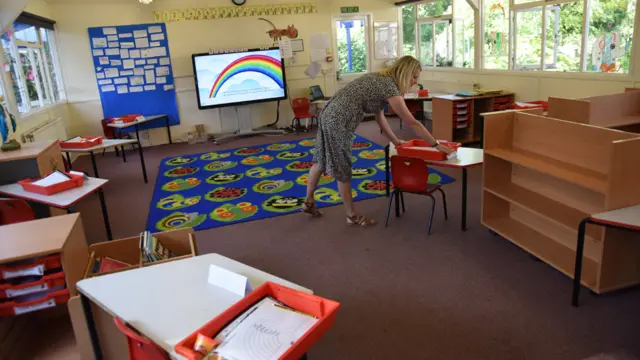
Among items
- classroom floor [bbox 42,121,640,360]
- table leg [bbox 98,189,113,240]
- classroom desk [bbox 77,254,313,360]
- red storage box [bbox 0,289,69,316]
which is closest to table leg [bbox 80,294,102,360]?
classroom desk [bbox 77,254,313,360]

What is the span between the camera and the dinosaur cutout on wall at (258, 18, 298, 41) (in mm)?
8008

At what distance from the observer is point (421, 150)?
11.5 ft

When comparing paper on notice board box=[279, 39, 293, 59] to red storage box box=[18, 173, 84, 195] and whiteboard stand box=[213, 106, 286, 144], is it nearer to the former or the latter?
whiteboard stand box=[213, 106, 286, 144]

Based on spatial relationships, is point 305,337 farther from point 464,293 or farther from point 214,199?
point 214,199

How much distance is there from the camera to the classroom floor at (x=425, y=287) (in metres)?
2.25

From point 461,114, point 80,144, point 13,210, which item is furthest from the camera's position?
point 461,114

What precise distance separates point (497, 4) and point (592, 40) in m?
1.71

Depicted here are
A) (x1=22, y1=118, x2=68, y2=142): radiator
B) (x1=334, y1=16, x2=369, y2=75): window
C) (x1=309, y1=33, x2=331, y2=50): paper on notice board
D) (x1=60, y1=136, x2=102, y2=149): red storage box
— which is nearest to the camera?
(x1=60, y1=136, x2=102, y2=149): red storage box

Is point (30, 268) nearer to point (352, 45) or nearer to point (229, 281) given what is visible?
point (229, 281)

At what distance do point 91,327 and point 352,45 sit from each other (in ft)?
26.0

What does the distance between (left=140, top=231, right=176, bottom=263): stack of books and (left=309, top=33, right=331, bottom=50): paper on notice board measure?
665 cm

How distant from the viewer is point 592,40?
519cm

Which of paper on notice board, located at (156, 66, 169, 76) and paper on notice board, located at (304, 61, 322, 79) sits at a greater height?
paper on notice board, located at (156, 66, 169, 76)

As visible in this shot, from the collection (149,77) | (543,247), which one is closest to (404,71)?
(543,247)
